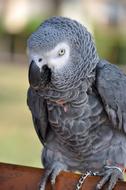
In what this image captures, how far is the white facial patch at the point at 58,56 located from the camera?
A: 1693mm

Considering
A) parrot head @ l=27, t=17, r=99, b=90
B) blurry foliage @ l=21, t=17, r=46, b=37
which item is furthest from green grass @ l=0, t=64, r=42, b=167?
parrot head @ l=27, t=17, r=99, b=90

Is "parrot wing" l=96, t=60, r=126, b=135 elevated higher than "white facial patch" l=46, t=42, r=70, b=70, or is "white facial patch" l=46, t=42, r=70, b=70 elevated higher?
"white facial patch" l=46, t=42, r=70, b=70

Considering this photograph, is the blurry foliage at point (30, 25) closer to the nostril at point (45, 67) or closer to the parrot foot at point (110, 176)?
the parrot foot at point (110, 176)

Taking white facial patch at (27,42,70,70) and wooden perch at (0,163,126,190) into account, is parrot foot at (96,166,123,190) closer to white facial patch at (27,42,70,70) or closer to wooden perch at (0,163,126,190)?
wooden perch at (0,163,126,190)

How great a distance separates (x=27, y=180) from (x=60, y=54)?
1.40 ft

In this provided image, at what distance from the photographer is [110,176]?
1.84 meters

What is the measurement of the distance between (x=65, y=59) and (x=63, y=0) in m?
13.6

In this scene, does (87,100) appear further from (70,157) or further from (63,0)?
(63,0)

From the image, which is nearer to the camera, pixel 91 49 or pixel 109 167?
pixel 91 49

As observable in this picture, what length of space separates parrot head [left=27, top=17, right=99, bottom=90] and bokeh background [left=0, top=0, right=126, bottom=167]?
236 cm

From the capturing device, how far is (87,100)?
1943mm

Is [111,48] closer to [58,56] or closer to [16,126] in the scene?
[16,126]

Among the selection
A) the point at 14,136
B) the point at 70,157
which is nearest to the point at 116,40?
the point at 14,136

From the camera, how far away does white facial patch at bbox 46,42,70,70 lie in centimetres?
169
